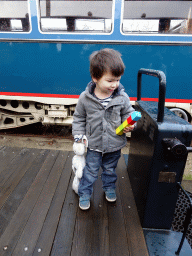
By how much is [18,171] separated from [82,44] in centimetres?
215

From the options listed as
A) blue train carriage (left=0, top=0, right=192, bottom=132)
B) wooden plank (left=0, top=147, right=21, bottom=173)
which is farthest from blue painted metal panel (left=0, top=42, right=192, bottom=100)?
wooden plank (left=0, top=147, right=21, bottom=173)

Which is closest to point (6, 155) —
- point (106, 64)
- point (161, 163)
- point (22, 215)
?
point (22, 215)

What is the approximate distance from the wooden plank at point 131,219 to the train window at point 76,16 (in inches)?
89.5

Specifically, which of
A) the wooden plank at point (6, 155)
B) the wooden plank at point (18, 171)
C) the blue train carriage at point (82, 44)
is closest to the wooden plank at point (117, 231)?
the wooden plank at point (18, 171)

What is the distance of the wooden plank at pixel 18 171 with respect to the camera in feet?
5.28

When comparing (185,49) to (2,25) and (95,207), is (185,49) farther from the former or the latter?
(2,25)

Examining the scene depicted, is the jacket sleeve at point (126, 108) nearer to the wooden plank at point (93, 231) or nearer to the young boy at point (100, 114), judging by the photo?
the young boy at point (100, 114)

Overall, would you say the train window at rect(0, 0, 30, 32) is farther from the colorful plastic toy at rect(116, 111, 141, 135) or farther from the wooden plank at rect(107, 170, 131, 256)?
the wooden plank at rect(107, 170, 131, 256)

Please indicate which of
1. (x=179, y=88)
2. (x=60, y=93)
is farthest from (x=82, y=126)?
(x=179, y=88)

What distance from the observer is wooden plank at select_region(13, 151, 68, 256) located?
1.15m

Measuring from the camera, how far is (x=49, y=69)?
3.16 metres

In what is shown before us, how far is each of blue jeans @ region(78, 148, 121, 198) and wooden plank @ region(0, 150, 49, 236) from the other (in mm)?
509

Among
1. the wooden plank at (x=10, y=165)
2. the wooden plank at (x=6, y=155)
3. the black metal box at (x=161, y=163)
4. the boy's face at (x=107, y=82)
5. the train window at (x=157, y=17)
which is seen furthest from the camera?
the train window at (x=157, y=17)

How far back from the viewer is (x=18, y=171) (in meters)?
1.91
